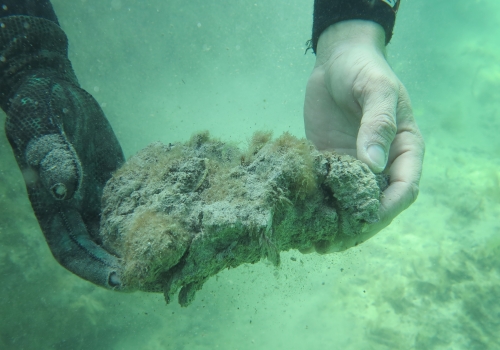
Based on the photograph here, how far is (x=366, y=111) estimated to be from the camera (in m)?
1.85

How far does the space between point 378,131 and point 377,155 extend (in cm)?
16

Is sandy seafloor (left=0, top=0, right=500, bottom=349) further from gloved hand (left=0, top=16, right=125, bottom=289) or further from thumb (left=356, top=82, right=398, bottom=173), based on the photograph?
gloved hand (left=0, top=16, right=125, bottom=289)

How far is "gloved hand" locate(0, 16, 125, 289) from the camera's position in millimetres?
1444

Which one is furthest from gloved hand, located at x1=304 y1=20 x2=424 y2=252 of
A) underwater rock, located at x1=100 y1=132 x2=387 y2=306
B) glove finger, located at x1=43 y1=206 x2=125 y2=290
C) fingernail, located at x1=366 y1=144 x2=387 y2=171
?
glove finger, located at x1=43 y1=206 x2=125 y2=290

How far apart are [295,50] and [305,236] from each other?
2375 inches

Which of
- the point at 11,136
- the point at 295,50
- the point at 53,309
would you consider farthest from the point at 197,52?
the point at 11,136

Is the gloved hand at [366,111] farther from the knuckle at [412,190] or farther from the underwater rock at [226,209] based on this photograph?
the underwater rock at [226,209]

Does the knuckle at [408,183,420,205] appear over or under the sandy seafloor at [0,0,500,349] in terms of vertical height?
over

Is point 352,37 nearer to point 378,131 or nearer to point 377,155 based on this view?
point 378,131

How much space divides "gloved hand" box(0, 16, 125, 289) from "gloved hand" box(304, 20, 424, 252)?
5.34 ft

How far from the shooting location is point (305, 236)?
181 centimetres

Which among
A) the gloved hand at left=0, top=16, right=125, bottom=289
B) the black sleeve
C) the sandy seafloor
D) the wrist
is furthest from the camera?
the sandy seafloor

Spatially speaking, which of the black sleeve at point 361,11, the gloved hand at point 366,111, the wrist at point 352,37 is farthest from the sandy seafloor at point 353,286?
the black sleeve at point 361,11

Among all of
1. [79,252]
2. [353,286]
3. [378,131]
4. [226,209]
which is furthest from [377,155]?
[353,286]
